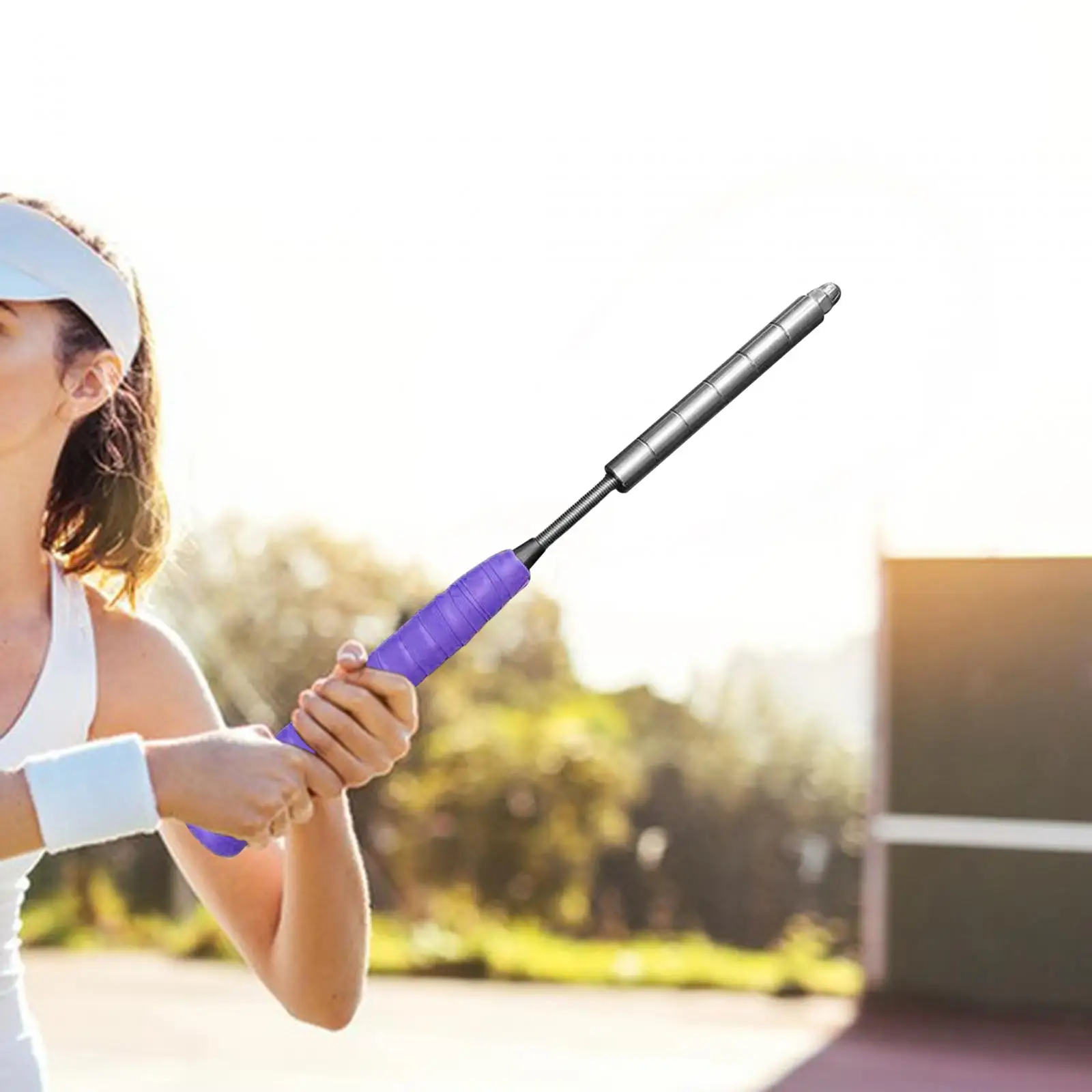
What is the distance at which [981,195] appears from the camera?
52.3 ft

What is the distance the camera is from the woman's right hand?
117 centimetres

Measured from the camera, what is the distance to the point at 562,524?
1.30 m

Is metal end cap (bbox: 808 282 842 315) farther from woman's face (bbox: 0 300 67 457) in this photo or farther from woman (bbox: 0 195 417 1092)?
woman's face (bbox: 0 300 67 457)

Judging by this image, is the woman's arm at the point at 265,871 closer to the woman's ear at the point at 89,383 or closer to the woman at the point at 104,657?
the woman at the point at 104,657

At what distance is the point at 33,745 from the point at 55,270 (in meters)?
0.33

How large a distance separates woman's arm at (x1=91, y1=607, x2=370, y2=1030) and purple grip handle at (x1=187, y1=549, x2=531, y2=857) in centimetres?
19

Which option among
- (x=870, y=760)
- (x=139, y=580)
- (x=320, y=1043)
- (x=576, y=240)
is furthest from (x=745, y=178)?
(x=139, y=580)

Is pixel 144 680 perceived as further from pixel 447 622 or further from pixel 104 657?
pixel 447 622

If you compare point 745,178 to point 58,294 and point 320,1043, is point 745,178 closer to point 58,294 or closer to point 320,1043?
point 320,1043

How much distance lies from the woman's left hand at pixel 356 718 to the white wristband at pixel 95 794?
10 centimetres

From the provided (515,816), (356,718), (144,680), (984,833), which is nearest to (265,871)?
(144,680)

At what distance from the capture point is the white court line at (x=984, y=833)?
1038 centimetres

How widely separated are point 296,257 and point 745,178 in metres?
6.96

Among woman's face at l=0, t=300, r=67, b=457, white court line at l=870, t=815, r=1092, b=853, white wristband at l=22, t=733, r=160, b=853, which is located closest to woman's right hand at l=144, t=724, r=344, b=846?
white wristband at l=22, t=733, r=160, b=853
